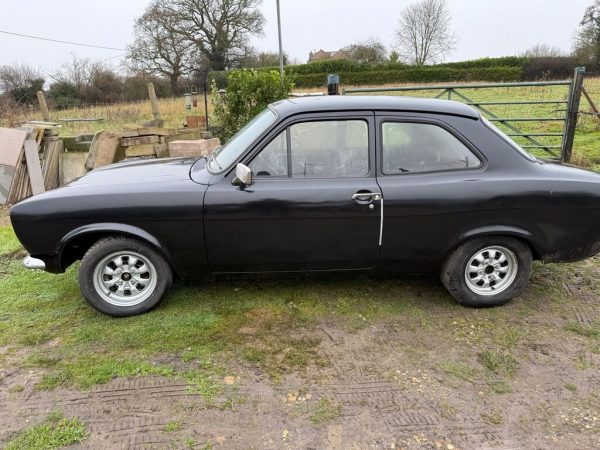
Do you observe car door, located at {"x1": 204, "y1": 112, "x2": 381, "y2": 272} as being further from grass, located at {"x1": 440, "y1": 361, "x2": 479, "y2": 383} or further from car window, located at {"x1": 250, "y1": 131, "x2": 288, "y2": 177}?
grass, located at {"x1": 440, "y1": 361, "x2": 479, "y2": 383}

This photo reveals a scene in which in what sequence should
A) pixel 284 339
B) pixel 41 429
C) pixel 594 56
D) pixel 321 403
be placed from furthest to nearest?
pixel 594 56 < pixel 284 339 < pixel 321 403 < pixel 41 429

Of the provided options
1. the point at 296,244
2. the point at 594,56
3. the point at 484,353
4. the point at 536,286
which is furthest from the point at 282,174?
the point at 594,56

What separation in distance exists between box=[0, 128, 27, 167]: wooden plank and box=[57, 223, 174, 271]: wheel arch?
15.7 ft

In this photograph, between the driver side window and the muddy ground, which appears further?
the driver side window

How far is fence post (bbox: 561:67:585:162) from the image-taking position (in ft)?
26.7

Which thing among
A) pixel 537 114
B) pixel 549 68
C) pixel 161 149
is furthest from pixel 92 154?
pixel 549 68

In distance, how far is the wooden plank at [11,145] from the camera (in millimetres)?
7398

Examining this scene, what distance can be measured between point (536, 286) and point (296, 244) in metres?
2.42

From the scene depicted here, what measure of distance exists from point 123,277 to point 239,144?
4.84ft

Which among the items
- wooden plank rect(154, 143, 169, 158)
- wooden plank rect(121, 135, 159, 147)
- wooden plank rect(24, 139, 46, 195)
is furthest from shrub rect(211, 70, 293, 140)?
wooden plank rect(24, 139, 46, 195)

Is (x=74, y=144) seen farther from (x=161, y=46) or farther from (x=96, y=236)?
(x=161, y=46)

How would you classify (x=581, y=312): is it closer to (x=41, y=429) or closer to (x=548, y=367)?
(x=548, y=367)

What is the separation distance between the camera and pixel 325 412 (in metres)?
2.74

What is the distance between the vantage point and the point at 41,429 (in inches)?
102
